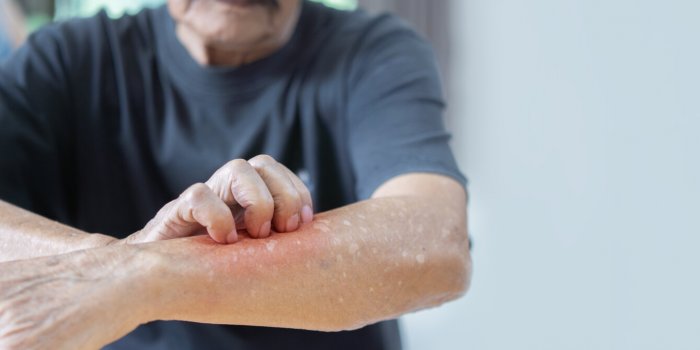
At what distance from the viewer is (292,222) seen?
2.46ft

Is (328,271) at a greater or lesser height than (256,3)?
lesser

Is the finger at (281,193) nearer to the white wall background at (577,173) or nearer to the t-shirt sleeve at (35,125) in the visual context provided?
the t-shirt sleeve at (35,125)

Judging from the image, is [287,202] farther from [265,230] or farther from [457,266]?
[457,266]

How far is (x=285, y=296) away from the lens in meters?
0.72

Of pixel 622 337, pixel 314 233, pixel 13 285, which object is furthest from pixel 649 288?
pixel 13 285

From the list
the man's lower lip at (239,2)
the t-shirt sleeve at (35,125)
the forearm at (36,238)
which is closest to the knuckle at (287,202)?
the forearm at (36,238)

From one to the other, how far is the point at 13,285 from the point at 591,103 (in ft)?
4.38

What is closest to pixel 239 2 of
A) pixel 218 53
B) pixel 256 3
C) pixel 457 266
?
pixel 256 3

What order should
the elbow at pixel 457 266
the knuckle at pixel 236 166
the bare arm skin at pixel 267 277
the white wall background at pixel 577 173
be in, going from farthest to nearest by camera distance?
the white wall background at pixel 577 173 → the elbow at pixel 457 266 → the knuckle at pixel 236 166 → the bare arm skin at pixel 267 277

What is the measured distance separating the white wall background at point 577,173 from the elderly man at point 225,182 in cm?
60

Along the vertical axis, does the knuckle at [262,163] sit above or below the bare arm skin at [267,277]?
above

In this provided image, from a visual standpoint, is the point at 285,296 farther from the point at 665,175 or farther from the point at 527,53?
the point at 527,53

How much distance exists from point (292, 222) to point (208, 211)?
96 mm

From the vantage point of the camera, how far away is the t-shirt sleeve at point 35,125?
1064 millimetres
